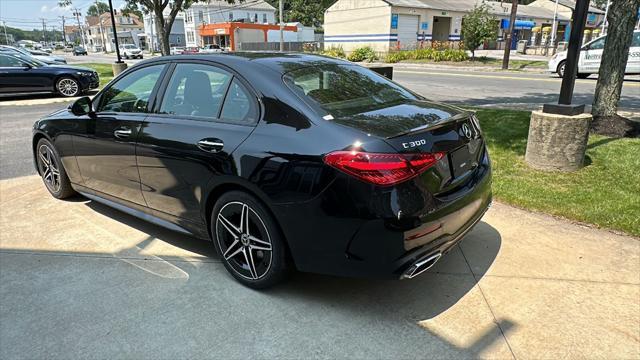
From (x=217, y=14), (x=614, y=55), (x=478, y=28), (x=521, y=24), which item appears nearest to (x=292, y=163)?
(x=614, y=55)

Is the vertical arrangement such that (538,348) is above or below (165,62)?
below

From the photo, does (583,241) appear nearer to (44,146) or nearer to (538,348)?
(538,348)

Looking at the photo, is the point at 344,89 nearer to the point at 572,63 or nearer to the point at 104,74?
the point at 572,63

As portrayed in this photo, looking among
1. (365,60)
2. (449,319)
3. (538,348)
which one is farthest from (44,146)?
(365,60)

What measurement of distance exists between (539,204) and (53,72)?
49.5 ft

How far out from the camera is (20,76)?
1415cm

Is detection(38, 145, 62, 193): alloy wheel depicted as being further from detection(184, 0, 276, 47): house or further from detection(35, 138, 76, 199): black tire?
detection(184, 0, 276, 47): house

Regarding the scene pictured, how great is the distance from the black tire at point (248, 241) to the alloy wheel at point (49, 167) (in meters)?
2.69

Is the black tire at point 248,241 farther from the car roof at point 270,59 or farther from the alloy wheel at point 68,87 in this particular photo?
the alloy wheel at point 68,87

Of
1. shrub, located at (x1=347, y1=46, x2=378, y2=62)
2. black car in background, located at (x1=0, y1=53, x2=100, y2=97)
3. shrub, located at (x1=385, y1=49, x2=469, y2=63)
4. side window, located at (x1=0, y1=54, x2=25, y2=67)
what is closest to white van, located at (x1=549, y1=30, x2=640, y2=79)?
shrub, located at (x1=385, y1=49, x2=469, y2=63)

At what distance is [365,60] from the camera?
121ft

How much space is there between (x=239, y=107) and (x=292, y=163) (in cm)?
71

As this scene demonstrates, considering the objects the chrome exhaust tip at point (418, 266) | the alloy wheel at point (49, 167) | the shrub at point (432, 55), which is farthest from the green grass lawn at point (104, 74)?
the shrub at point (432, 55)

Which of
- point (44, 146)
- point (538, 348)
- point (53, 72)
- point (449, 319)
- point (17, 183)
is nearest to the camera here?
point (538, 348)
